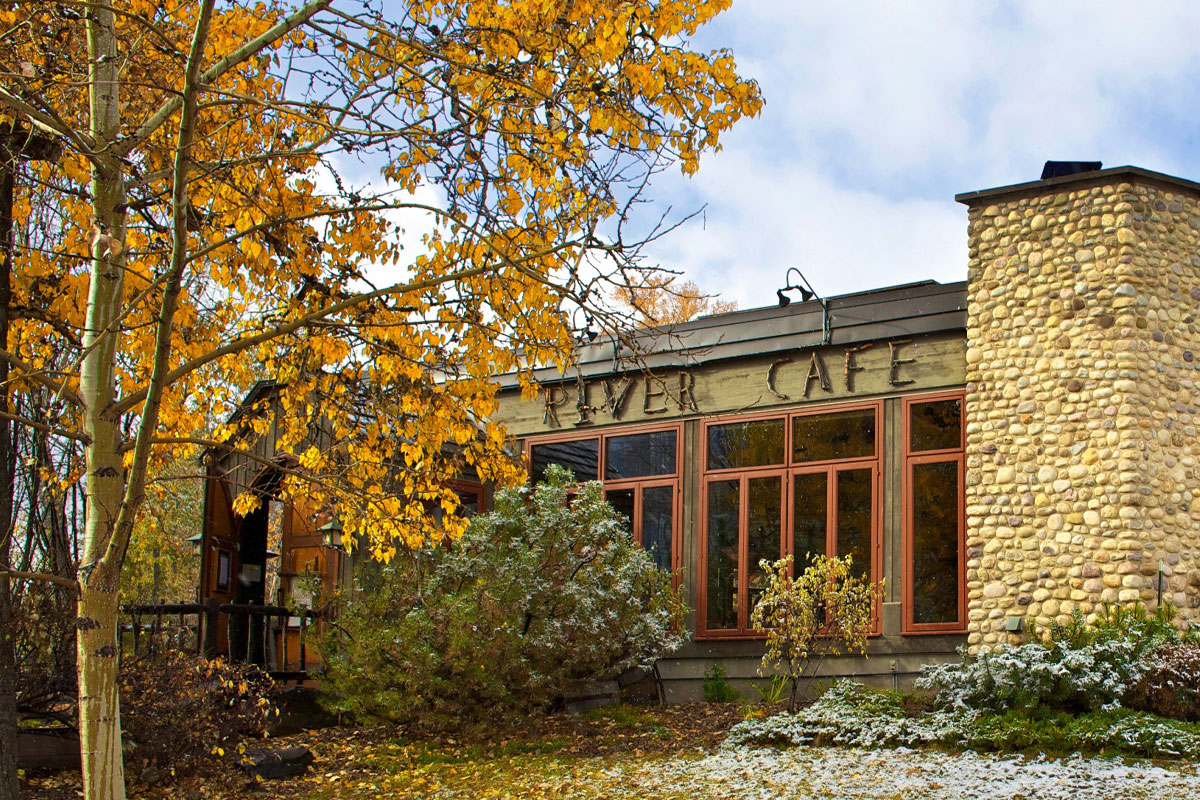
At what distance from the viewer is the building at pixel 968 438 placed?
10.6m

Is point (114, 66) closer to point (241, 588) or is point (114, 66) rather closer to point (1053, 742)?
point (1053, 742)

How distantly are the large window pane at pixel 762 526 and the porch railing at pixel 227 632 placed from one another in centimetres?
434

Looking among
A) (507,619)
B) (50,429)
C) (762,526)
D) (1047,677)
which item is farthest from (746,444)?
(50,429)

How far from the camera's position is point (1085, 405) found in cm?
1071

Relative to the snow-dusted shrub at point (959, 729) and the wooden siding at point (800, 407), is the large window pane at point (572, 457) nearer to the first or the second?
the wooden siding at point (800, 407)

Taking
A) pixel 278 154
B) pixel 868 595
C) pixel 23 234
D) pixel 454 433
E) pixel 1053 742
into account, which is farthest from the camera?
pixel 868 595

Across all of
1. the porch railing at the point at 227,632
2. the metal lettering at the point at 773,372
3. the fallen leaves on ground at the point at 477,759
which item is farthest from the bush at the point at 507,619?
the metal lettering at the point at 773,372

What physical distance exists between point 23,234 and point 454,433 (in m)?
2.83

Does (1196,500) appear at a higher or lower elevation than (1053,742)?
higher

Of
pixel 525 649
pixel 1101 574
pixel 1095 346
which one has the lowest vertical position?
pixel 525 649

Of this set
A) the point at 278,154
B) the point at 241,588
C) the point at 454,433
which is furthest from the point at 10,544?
the point at 241,588

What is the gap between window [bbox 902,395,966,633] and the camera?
1123 cm

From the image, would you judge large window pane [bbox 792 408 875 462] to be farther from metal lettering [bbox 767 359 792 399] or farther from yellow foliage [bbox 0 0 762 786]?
yellow foliage [bbox 0 0 762 786]

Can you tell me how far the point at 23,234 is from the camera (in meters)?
7.17
